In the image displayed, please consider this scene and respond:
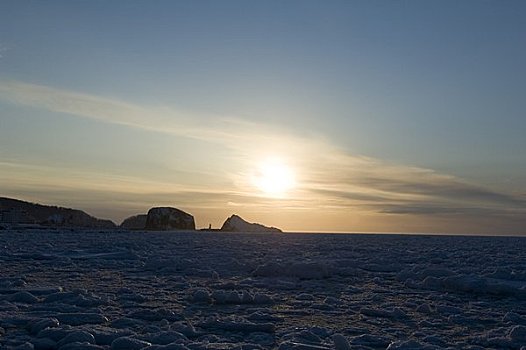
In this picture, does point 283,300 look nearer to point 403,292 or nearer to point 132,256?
point 403,292

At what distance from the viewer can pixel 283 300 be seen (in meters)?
11.0

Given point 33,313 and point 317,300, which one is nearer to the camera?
point 33,313

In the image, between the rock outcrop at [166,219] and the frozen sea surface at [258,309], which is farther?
the rock outcrop at [166,219]

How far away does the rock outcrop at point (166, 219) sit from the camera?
432 ft

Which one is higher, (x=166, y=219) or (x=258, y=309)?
(x=166, y=219)

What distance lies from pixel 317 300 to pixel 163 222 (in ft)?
410

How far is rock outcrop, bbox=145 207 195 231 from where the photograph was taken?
13175 cm

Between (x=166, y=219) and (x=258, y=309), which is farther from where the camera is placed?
(x=166, y=219)

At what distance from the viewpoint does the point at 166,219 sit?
133 meters

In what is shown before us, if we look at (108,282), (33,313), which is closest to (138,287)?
(108,282)

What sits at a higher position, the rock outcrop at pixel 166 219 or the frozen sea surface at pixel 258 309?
the rock outcrop at pixel 166 219

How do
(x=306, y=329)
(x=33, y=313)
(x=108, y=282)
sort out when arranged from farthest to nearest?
(x=108, y=282) < (x=33, y=313) < (x=306, y=329)

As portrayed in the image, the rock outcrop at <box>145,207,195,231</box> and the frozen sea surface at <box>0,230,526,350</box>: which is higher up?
the rock outcrop at <box>145,207,195,231</box>

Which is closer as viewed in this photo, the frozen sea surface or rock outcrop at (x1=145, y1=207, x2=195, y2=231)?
the frozen sea surface
